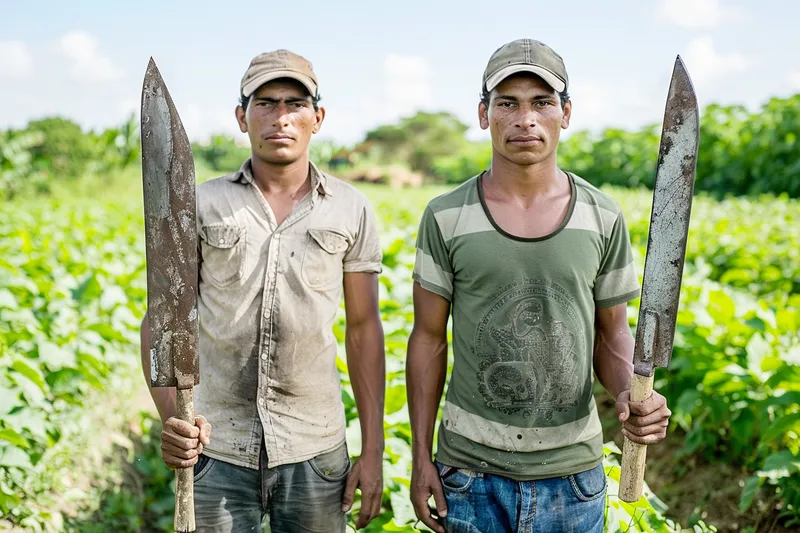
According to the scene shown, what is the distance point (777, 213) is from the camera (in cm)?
800

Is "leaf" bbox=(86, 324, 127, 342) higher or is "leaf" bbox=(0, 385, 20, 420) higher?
"leaf" bbox=(86, 324, 127, 342)

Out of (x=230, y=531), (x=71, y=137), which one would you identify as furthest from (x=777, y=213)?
(x=71, y=137)

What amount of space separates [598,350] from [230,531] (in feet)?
3.87

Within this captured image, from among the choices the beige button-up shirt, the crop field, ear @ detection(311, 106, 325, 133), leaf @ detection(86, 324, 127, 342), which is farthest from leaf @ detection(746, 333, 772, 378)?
leaf @ detection(86, 324, 127, 342)

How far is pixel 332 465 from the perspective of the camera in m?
2.22

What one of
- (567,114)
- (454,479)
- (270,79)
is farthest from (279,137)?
(454,479)

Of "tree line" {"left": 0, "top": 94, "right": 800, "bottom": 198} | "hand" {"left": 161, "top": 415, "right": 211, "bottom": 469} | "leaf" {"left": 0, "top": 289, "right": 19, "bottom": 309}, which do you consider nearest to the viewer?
"hand" {"left": 161, "top": 415, "right": 211, "bottom": 469}

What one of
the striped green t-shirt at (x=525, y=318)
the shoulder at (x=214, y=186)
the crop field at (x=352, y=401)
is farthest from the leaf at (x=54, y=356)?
the striped green t-shirt at (x=525, y=318)

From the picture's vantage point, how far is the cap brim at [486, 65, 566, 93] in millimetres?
1920

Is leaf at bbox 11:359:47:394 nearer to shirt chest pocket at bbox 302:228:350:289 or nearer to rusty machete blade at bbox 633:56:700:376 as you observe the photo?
shirt chest pocket at bbox 302:228:350:289

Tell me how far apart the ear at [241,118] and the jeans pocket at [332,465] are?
3.29 feet

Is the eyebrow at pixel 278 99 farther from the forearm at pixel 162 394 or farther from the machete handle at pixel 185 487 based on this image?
the machete handle at pixel 185 487

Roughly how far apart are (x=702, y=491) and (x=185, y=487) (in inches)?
122

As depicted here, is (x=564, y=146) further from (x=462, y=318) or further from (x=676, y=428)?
(x=462, y=318)
